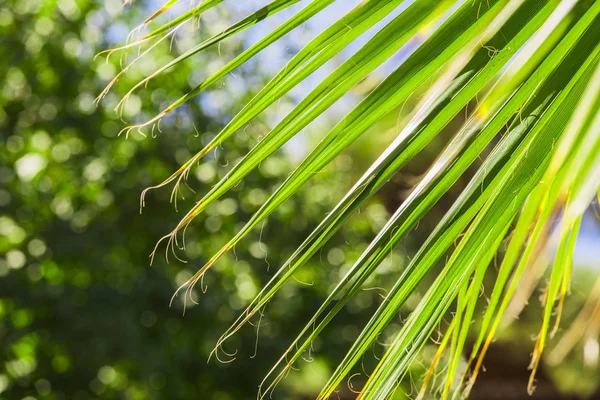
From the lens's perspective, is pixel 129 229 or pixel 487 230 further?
pixel 129 229

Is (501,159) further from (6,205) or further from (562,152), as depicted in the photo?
(6,205)

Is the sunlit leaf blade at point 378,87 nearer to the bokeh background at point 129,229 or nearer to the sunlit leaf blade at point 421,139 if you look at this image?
the sunlit leaf blade at point 421,139

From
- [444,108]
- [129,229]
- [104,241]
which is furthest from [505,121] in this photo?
[129,229]

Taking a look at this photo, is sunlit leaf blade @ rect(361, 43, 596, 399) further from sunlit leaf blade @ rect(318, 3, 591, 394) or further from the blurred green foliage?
the blurred green foliage

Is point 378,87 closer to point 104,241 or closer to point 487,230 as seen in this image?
point 487,230

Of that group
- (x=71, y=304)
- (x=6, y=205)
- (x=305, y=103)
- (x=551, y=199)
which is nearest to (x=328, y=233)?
(x=305, y=103)

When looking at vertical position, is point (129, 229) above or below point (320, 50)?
below

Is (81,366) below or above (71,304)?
below

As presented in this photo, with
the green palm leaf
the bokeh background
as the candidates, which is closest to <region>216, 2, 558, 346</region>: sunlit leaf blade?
the green palm leaf
